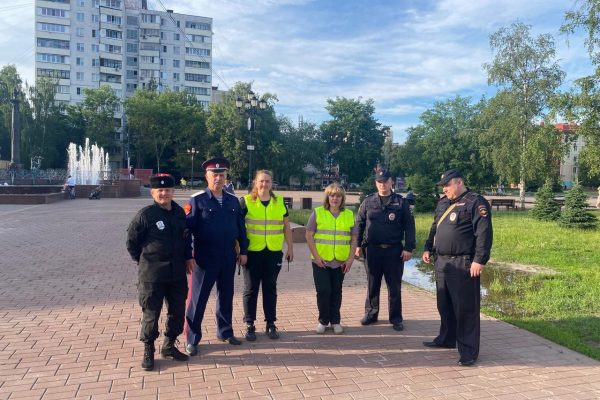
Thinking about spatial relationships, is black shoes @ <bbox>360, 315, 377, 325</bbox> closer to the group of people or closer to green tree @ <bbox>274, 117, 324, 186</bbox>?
the group of people

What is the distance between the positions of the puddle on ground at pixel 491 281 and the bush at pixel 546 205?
38.5ft

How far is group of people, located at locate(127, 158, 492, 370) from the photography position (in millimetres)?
4070

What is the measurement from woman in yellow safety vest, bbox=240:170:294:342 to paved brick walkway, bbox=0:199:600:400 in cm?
34

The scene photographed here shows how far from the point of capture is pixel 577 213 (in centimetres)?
1611

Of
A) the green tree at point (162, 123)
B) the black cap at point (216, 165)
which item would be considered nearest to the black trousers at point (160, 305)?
the black cap at point (216, 165)

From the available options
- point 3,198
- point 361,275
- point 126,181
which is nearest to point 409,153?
point 126,181

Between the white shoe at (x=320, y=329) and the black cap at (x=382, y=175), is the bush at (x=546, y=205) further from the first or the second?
the white shoe at (x=320, y=329)

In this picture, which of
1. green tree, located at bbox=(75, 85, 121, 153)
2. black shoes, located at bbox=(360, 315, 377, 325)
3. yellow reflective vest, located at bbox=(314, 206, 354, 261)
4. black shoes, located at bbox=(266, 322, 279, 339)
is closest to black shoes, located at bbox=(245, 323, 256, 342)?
black shoes, located at bbox=(266, 322, 279, 339)

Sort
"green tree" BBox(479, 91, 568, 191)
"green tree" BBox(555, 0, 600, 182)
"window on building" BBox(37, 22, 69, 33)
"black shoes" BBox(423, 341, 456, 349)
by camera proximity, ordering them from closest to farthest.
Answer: "black shoes" BBox(423, 341, 456, 349) → "green tree" BBox(555, 0, 600, 182) → "green tree" BBox(479, 91, 568, 191) → "window on building" BBox(37, 22, 69, 33)

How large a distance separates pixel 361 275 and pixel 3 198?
2145cm

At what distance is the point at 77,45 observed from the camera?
2884 inches

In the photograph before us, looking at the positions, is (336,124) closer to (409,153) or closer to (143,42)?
(409,153)

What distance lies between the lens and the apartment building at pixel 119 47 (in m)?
72.2

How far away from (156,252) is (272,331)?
1.56 metres
